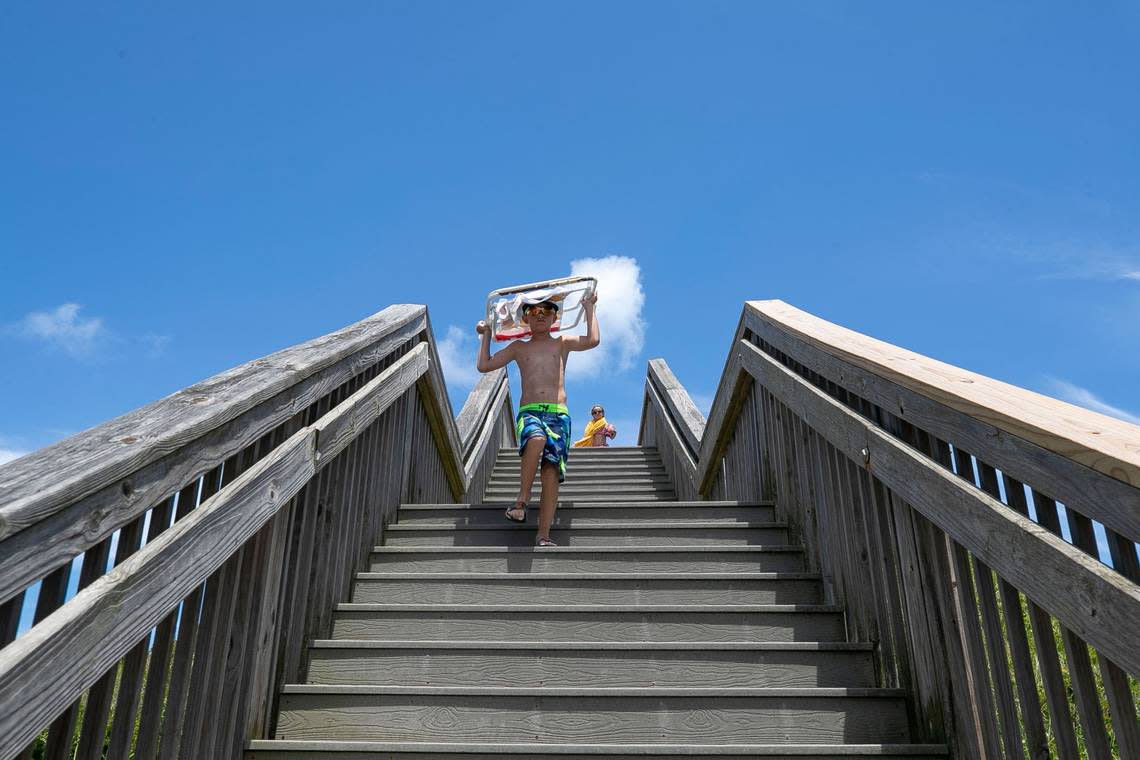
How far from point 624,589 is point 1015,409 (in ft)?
6.35

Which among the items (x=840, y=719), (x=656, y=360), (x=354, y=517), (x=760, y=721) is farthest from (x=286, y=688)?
(x=656, y=360)

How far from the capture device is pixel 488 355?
467 centimetres

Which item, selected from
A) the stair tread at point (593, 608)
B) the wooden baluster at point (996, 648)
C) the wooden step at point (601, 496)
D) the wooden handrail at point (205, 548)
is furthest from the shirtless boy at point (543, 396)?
the wooden baluster at point (996, 648)

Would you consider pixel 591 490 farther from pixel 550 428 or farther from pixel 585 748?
pixel 585 748

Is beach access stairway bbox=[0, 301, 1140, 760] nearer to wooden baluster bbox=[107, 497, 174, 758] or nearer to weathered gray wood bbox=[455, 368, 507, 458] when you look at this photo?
wooden baluster bbox=[107, 497, 174, 758]

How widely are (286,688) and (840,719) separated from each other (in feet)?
5.86

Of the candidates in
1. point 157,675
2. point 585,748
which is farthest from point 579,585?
point 157,675

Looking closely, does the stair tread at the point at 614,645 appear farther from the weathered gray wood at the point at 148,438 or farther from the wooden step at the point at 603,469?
the wooden step at the point at 603,469

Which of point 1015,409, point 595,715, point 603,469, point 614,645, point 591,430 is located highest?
point 591,430

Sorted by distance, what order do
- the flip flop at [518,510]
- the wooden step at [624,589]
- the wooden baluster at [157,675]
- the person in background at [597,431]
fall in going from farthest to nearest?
the person in background at [597,431]
the flip flop at [518,510]
the wooden step at [624,589]
the wooden baluster at [157,675]

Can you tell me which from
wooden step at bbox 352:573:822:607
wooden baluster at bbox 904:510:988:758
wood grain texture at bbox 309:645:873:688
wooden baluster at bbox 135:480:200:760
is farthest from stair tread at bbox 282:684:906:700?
wooden baluster at bbox 135:480:200:760

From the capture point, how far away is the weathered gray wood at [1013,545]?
4.84 feet

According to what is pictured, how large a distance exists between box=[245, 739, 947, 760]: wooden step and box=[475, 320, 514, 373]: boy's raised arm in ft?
8.24

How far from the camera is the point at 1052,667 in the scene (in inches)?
70.7
